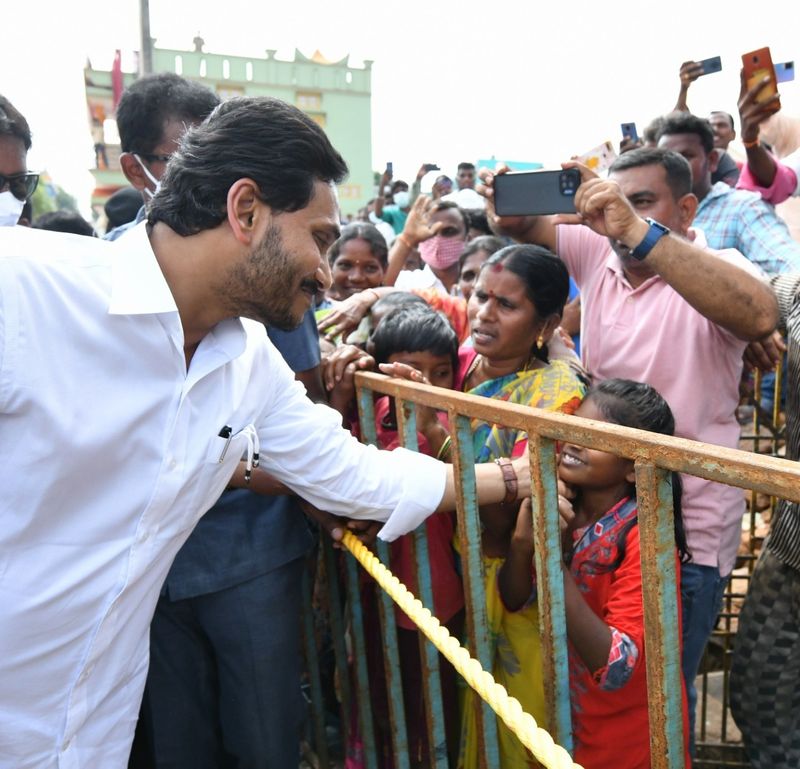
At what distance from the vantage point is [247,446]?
1691mm

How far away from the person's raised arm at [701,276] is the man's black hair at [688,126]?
6.47ft

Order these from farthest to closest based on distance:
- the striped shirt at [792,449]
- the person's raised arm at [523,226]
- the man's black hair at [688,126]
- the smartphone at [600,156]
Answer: the man's black hair at [688,126], the smartphone at [600,156], the person's raised arm at [523,226], the striped shirt at [792,449]

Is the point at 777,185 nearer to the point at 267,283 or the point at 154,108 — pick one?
the point at 154,108

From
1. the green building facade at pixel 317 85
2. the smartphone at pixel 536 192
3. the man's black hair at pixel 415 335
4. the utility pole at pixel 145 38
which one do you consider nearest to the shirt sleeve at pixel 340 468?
the man's black hair at pixel 415 335

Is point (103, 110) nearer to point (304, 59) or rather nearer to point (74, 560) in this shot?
point (304, 59)

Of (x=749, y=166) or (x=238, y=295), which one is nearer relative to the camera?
(x=238, y=295)

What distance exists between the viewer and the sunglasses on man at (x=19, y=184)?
107 inches

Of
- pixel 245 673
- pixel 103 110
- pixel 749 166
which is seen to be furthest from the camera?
pixel 103 110

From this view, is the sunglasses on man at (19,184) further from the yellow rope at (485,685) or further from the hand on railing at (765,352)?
the hand on railing at (765,352)

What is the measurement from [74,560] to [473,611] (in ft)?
2.99

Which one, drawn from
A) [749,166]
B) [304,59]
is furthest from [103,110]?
[749,166]

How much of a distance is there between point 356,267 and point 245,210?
2257mm

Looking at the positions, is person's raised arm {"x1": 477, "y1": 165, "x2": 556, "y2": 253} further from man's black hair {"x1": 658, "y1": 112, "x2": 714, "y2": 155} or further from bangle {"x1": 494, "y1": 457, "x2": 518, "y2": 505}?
man's black hair {"x1": 658, "y1": 112, "x2": 714, "y2": 155}

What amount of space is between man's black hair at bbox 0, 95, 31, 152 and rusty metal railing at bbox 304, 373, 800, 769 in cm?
181
